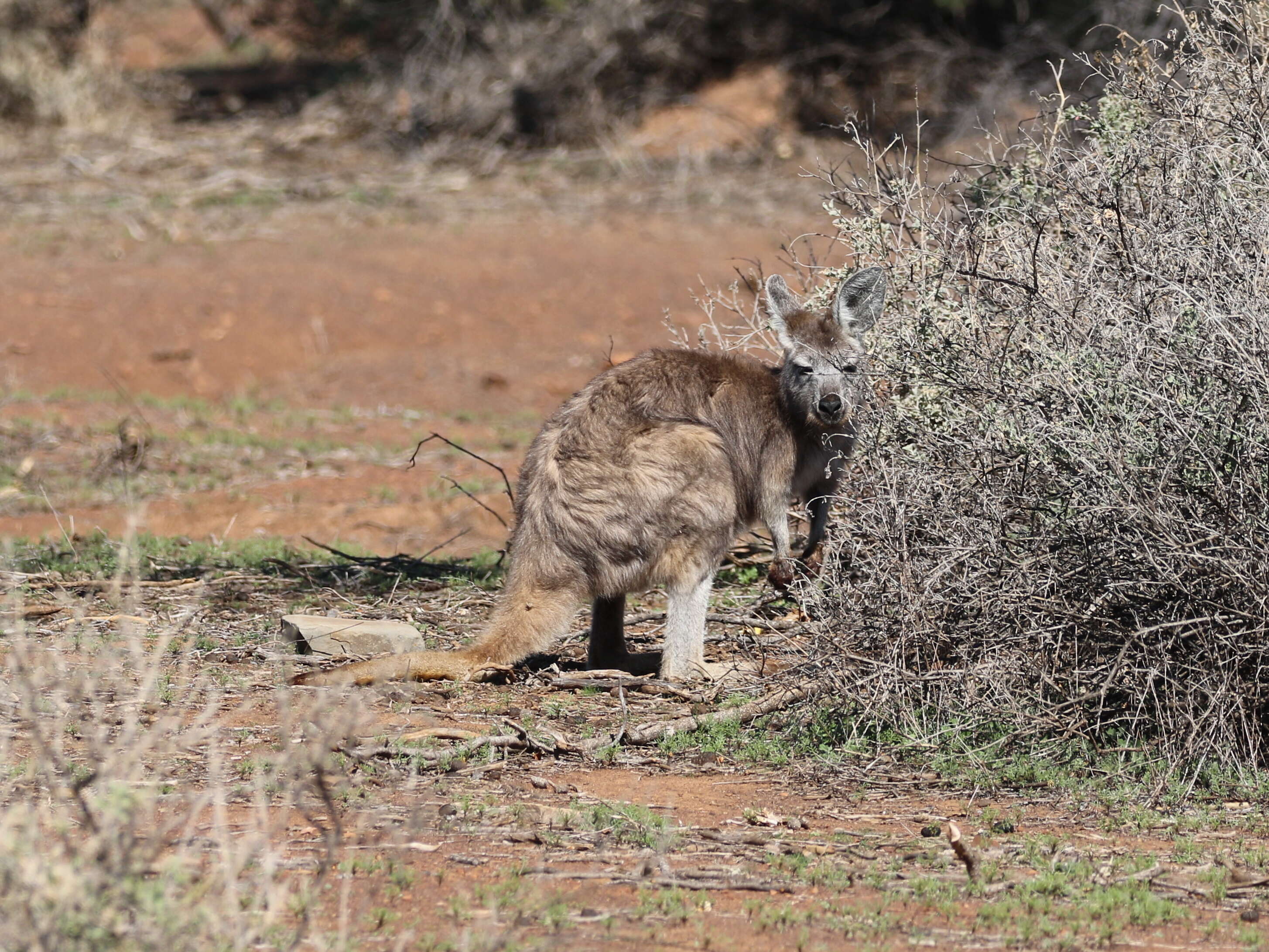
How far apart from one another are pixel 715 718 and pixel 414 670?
117 cm

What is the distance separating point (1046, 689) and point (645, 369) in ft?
7.13

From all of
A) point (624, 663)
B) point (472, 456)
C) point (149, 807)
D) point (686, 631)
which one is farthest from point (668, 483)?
point (472, 456)

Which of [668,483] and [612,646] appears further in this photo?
[612,646]

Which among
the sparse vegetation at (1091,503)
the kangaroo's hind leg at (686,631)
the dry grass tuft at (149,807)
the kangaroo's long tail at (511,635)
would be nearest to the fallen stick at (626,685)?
the kangaroo's hind leg at (686,631)

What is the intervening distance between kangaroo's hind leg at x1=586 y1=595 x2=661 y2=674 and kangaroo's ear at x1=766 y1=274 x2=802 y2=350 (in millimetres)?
1318

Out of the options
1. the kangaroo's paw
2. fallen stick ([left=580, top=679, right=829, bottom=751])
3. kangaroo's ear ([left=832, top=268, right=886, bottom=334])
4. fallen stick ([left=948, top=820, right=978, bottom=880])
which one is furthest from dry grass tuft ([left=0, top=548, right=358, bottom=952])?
kangaroo's ear ([left=832, top=268, right=886, bottom=334])

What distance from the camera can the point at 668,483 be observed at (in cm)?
598

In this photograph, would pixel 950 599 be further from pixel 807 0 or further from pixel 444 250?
pixel 807 0

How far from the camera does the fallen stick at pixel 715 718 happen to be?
5355 millimetres

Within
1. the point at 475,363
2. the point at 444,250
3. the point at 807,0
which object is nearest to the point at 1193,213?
the point at 475,363

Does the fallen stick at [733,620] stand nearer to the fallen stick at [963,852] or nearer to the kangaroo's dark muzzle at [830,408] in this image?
the kangaroo's dark muzzle at [830,408]

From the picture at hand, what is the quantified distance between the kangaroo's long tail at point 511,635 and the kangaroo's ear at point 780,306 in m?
1.46

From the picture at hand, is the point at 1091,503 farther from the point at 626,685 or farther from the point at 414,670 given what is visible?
the point at 414,670

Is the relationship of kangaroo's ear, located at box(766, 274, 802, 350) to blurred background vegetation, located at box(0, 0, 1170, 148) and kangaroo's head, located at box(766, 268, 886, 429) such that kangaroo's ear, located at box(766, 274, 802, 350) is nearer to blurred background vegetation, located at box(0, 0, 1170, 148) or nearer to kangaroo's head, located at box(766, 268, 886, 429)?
kangaroo's head, located at box(766, 268, 886, 429)
